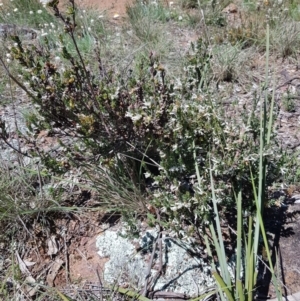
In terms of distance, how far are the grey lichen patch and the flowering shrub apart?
163mm

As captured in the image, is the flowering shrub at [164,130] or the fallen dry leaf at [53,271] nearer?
the flowering shrub at [164,130]

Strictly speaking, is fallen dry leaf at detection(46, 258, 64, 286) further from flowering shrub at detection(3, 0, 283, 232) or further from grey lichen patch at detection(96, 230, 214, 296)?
flowering shrub at detection(3, 0, 283, 232)

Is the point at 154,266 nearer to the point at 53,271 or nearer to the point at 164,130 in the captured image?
the point at 53,271

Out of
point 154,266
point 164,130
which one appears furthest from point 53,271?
point 164,130

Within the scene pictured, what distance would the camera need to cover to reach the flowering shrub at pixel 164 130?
1.91m

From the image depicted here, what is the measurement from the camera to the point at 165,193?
6.54 ft

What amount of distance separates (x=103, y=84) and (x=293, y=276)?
1.31m

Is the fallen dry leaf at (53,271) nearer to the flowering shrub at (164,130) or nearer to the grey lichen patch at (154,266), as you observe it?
the grey lichen patch at (154,266)

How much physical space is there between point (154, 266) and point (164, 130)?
2.16ft

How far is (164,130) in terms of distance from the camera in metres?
2.00

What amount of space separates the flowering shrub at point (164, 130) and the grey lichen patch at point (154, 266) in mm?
163

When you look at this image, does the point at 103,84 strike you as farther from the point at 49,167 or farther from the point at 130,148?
the point at 49,167

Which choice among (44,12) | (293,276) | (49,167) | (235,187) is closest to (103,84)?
(49,167)

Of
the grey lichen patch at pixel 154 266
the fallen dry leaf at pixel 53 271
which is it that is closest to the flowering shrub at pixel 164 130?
the grey lichen patch at pixel 154 266
